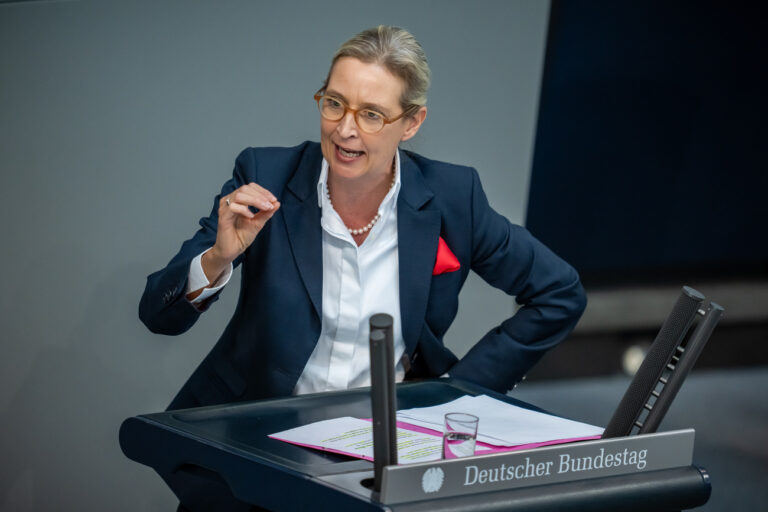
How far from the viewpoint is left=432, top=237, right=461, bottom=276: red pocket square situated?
2.18 meters

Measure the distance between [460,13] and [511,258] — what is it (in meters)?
1.06

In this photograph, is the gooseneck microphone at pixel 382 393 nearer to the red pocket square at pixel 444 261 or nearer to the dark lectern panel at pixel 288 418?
the dark lectern panel at pixel 288 418

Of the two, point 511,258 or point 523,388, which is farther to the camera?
point 523,388

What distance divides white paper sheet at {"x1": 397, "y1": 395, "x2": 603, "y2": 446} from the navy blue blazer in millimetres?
378

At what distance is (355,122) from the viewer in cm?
198

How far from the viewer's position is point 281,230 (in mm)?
2078

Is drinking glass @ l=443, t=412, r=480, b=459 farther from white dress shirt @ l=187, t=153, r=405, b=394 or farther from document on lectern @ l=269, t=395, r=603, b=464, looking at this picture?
white dress shirt @ l=187, t=153, r=405, b=394

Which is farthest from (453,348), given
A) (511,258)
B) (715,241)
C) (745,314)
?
(745,314)

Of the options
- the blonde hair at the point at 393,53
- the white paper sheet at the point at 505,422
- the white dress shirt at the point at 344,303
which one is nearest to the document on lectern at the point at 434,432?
the white paper sheet at the point at 505,422

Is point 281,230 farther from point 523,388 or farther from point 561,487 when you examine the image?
point 523,388

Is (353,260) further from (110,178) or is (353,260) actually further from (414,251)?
(110,178)

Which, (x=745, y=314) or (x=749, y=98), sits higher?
(x=749, y=98)

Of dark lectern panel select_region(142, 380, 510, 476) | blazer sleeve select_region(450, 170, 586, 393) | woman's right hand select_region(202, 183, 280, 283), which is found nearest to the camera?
dark lectern panel select_region(142, 380, 510, 476)

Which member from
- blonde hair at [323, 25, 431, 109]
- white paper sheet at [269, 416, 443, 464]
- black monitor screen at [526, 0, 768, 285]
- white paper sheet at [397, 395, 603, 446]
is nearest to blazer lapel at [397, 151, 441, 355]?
blonde hair at [323, 25, 431, 109]
